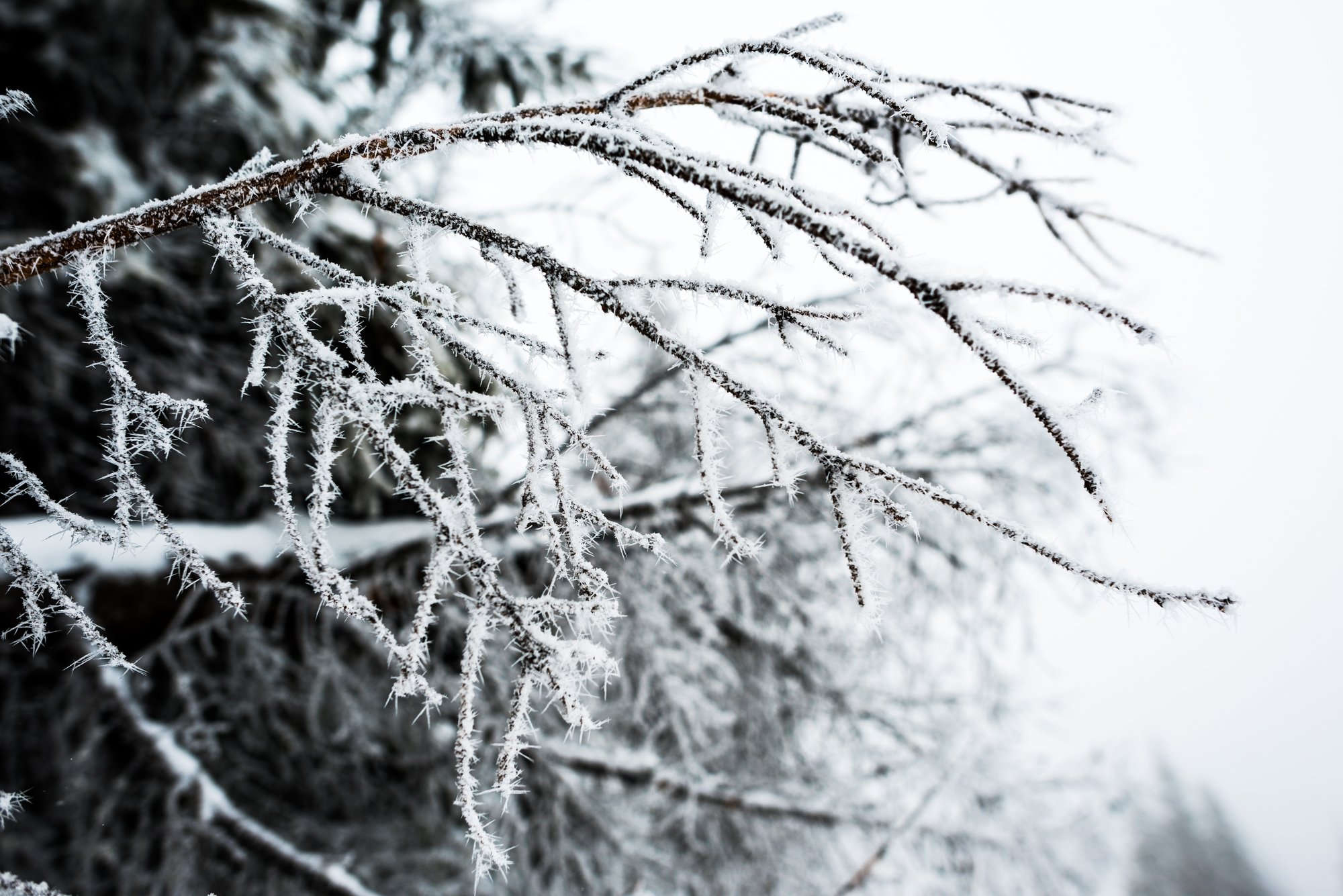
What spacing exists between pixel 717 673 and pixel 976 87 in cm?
347

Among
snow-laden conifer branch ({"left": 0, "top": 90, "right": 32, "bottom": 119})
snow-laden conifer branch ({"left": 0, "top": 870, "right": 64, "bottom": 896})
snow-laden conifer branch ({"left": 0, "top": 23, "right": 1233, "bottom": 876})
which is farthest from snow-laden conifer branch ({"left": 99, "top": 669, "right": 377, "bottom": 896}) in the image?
snow-laden conifer branch ({"left": 0, "top": 90, "right": 32, "bottom": 119})

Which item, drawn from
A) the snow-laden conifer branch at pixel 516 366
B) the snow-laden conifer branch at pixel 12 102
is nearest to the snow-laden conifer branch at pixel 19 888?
the snow-laden conifer branch at pixel 516 366

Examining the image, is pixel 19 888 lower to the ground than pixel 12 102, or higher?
lower

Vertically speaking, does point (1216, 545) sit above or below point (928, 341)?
above

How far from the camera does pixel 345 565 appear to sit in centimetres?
330

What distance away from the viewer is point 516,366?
1.17 metres

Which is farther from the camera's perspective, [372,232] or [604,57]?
[604,57]

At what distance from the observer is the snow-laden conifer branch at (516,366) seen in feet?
3.01

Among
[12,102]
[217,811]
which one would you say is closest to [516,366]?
[12,102]

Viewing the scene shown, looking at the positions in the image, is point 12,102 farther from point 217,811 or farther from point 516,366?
point 217,811

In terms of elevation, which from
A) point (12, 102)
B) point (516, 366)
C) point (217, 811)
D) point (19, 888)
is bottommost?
point (19, 888)

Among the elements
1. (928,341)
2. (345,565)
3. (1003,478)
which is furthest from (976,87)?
(345,565)

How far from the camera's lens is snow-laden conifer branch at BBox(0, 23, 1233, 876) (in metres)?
0.92

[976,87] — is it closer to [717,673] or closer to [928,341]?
[928,341]
